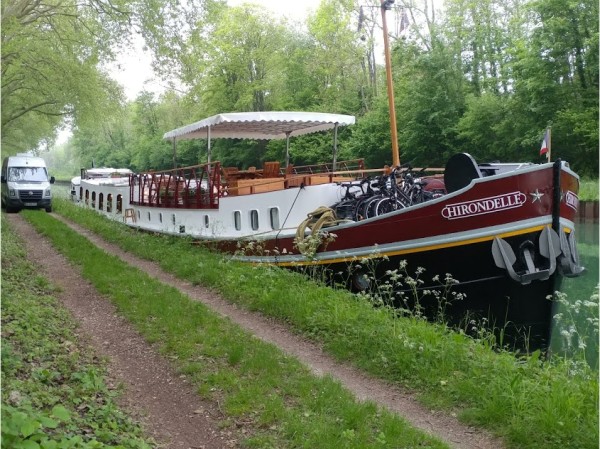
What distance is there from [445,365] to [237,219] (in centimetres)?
771

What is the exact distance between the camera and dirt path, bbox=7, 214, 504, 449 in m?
4.68

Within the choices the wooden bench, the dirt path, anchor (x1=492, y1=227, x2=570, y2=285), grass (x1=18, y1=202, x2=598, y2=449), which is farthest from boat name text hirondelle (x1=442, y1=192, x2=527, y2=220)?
the wooden bench

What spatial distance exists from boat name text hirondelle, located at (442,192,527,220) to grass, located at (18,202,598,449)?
1872mm

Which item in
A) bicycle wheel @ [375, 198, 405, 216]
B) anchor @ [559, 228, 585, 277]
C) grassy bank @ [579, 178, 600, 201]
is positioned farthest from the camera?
grassy bank @ [579, 178, 600, 201]

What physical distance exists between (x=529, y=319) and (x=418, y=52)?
97.0ft

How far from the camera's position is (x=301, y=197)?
11.7 metres

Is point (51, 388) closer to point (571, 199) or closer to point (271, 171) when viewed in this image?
point (571, 199)

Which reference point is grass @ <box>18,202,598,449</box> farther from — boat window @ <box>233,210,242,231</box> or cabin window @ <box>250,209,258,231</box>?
boat window @ <box>233,210,242,231</box>

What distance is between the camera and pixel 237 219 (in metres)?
12.6

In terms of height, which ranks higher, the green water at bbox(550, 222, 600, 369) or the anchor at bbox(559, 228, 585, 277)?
the anchor at bbox(559, 228, 585, 277)

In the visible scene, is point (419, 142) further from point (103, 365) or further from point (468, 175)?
point (103, 365)

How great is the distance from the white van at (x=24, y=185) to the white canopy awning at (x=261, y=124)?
1127 cm

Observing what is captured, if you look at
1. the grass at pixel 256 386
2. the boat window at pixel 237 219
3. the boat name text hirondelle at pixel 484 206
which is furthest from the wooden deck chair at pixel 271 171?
the boat name text hirondelle at pixel 484 206

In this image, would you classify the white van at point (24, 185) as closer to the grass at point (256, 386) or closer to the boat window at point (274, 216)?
the boat window at point (274, 216)
